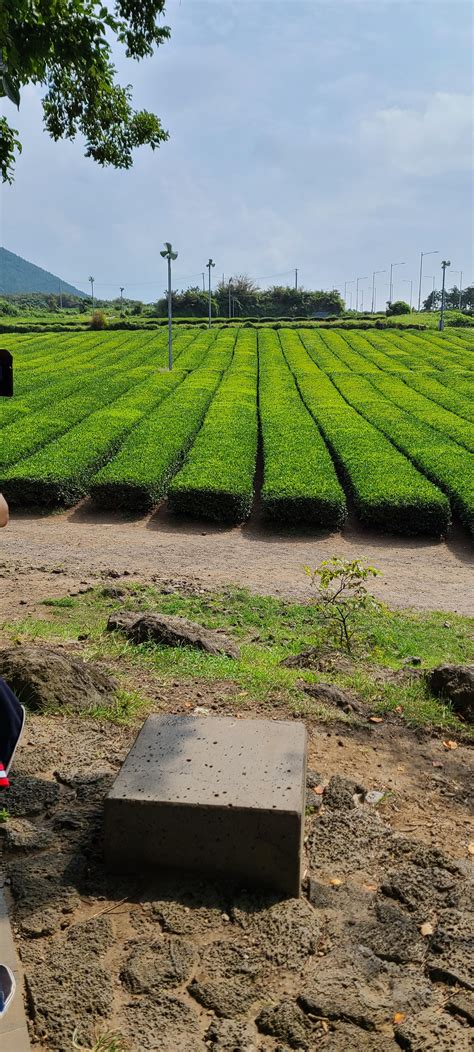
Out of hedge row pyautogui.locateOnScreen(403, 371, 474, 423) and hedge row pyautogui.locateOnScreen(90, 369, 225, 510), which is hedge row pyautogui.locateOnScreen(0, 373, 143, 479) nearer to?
hedge row pyautogui.locateOnScreen(90, 369, 225, 510)

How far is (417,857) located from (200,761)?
104 centimetres

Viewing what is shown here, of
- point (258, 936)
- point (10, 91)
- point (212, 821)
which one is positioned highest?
point (10, 91)

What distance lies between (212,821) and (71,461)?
43.8 feet

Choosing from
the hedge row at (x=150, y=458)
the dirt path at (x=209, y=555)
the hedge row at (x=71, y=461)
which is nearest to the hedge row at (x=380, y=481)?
the dirt path at (x=209, y=555)

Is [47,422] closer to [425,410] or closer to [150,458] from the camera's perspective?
[150,458]

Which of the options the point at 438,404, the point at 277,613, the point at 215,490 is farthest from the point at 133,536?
the point at 438,404

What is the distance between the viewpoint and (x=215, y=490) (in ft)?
45.3

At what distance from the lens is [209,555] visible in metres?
12.0

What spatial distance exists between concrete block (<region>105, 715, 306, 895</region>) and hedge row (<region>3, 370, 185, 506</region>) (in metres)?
11.7

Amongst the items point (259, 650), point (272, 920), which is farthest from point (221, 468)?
point (272, 920)

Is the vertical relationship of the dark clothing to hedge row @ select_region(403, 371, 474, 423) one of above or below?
below

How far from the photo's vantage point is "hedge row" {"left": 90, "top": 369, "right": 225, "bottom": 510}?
47.4ft

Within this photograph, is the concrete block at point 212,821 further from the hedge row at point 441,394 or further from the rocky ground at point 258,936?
the hedge row at point 441,394

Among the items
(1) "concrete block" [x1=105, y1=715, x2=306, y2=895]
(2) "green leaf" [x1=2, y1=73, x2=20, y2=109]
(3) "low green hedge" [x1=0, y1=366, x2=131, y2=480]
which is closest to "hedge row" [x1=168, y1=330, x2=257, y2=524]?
(3) "low green hedge" [x1=0, y1=366, x2=131, y2=480]
